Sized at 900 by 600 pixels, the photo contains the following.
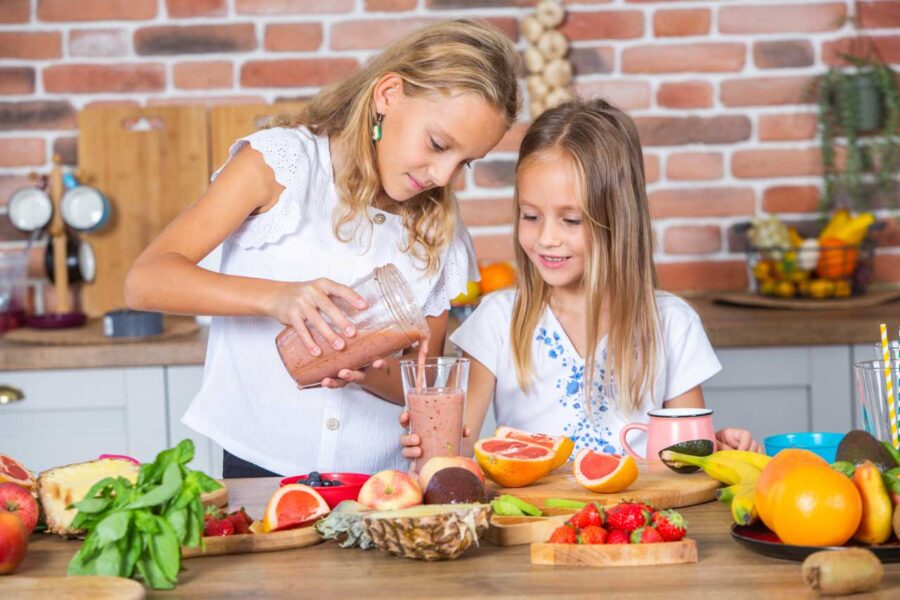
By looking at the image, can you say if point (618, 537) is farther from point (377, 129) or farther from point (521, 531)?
point (377, 129)

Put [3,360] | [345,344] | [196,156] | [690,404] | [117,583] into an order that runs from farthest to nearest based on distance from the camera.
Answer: [196,156] < [3,360] < [690,404] < [345,344] < [117,583]

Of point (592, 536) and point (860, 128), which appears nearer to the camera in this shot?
point (592, 536)

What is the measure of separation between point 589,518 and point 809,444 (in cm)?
56

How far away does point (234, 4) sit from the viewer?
315cm

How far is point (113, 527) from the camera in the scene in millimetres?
1102

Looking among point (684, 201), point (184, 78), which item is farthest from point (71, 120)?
point (684, 201)

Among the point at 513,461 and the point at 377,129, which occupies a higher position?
the point at 377,129

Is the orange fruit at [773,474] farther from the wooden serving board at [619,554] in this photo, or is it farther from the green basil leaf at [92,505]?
the green basil leaf at [92,505]

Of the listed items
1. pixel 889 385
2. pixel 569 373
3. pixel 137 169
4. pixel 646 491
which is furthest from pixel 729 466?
pixel 137 169

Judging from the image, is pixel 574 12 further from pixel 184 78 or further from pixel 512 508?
pixel 512 508

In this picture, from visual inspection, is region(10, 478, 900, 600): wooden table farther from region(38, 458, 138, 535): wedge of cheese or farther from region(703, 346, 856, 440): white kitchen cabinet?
region(703, 346, 856, 440): white kitchen cabinet

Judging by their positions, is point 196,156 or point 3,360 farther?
point 196,156

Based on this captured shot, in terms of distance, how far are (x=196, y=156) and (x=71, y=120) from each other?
369 millimetres

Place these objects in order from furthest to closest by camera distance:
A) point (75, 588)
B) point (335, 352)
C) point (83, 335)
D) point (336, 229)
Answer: point (83, 335) → point (336, 229) → point (335, 352) → point (75, 588)
